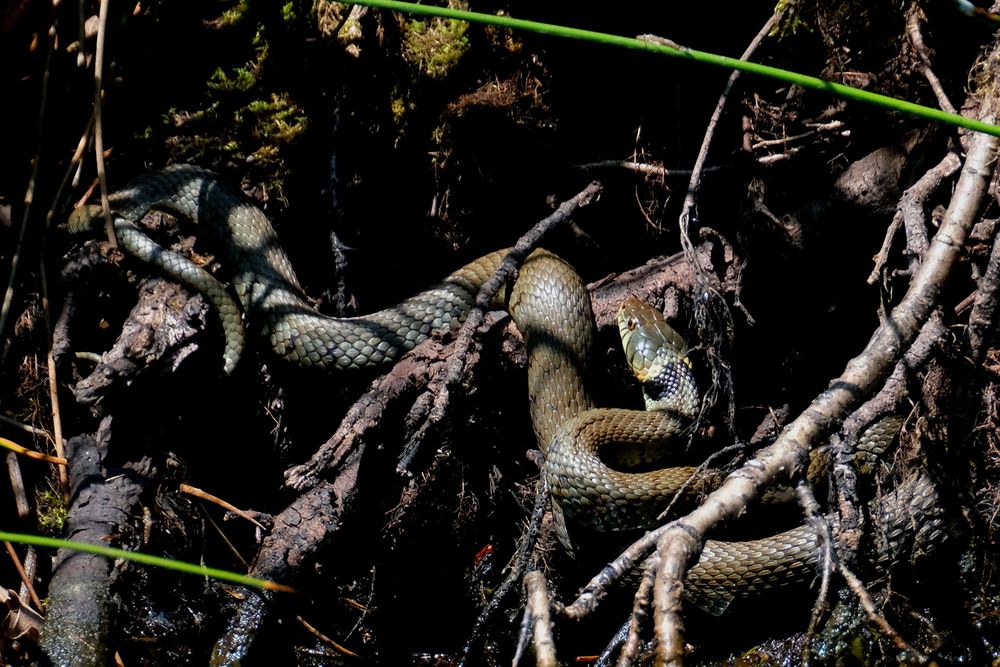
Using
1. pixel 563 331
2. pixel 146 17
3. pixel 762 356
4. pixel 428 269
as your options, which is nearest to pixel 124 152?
pixel 146 17

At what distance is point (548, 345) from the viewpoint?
4309mm

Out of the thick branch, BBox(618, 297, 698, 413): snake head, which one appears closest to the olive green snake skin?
BBox(618, 297, 698, 413): snake head

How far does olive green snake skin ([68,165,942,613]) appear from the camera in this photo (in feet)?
12.8

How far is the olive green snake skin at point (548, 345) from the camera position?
3.91 metres

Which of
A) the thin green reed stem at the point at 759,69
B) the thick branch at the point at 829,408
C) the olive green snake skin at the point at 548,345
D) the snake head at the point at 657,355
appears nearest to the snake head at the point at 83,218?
the olive green snake skin at the point at 548,345

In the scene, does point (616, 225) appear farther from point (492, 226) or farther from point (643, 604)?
point (643, 604)

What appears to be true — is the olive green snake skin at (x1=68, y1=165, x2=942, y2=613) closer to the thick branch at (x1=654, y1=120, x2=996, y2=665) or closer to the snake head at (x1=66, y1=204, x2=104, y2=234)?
the snake head at (x1=66, y1=204, x2=104, y2=234)

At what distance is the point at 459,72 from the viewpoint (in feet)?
14.8

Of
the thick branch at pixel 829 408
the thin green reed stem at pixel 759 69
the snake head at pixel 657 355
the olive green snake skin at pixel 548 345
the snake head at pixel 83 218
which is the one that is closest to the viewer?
the thin green reed stem at pixel 759 69

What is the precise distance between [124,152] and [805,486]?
12.8ft

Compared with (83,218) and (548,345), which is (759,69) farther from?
(83,218)

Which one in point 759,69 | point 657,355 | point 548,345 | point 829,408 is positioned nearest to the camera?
point 759,69

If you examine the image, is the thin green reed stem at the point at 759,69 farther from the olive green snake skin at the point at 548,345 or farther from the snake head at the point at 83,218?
the snake head at the point at 83,218

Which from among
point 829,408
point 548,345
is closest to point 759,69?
point 829,408
